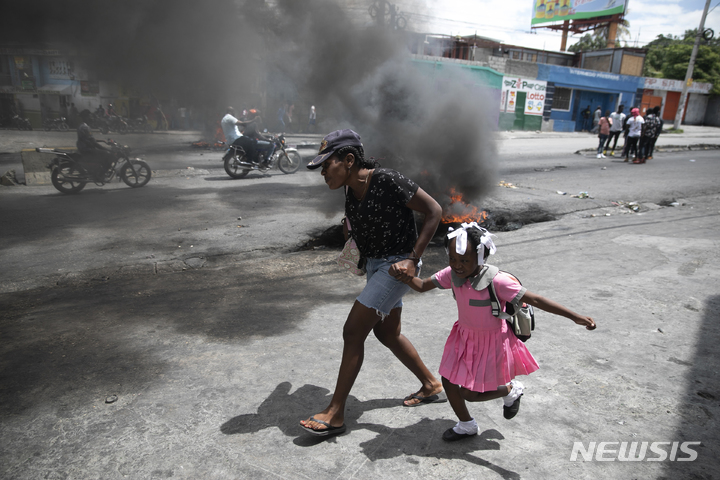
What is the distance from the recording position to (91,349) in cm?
302

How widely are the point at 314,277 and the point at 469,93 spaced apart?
430cm

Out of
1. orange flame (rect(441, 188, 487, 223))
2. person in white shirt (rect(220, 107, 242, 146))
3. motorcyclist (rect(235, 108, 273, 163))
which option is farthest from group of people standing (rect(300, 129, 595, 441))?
motorcyclist (rect(235, 108, 273, 163))

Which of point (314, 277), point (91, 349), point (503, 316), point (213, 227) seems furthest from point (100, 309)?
point (503, 316)

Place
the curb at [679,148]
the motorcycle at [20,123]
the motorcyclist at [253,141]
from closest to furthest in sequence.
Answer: the motorcycle at [20,123], the motorcyclist at [253,141], the curb at [679,148]

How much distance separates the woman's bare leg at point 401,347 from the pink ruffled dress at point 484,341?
1.17 ft

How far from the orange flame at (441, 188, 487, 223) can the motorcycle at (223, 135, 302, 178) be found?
5.46m

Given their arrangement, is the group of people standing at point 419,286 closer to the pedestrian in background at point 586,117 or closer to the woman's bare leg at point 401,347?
the woman's bare leg at point 401,347

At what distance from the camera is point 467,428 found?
7.06ft

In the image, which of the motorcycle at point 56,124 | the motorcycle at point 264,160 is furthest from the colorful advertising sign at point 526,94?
the motorcycle at point 56,124

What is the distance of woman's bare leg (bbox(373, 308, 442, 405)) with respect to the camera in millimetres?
2432

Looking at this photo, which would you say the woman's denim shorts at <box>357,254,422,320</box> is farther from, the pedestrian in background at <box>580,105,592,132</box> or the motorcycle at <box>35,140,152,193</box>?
the pedestrian in background at <box>580,105,592,132</box>

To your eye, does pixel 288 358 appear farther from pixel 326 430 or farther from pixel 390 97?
pixel 390 97

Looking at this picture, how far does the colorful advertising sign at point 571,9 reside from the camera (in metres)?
38.4

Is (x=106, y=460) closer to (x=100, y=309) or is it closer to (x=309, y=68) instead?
(x=100, y=309)
